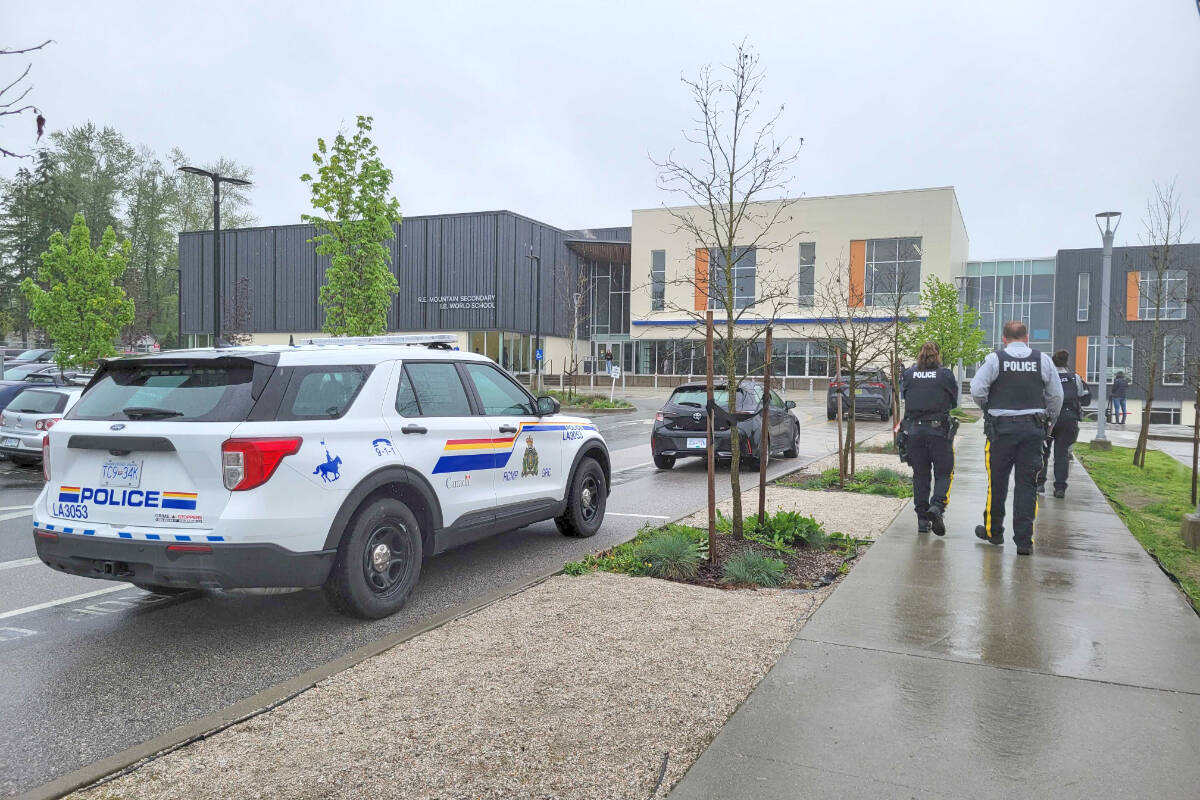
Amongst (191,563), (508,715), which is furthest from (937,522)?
(191,563)

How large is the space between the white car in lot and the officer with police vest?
12.6 meters

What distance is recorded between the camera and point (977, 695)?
377 centimetres

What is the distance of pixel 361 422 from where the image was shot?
5129mm

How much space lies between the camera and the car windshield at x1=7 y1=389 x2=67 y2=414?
13.0 meters

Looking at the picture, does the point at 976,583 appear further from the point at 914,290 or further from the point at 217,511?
the point at 914,290

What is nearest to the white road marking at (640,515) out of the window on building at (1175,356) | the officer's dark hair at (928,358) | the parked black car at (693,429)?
the officer's dark hair at (928,358)

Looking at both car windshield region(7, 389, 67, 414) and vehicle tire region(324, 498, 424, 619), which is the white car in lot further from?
vehicle tire region(324, 498, 424, 619)

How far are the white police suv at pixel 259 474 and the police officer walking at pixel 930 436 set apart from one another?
4322mm

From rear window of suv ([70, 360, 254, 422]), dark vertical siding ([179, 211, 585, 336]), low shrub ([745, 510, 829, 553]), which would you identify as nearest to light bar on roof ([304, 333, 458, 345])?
rear window of suv ([70, 360, 254, 422])

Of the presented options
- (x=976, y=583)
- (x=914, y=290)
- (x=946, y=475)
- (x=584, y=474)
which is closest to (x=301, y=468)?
(x=584, y=474)

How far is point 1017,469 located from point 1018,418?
440 mm

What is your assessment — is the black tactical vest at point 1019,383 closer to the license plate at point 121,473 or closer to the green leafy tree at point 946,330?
the license plate at point 121,473

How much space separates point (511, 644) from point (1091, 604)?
3598 millimetres

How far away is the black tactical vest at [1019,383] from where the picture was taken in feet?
22.7
